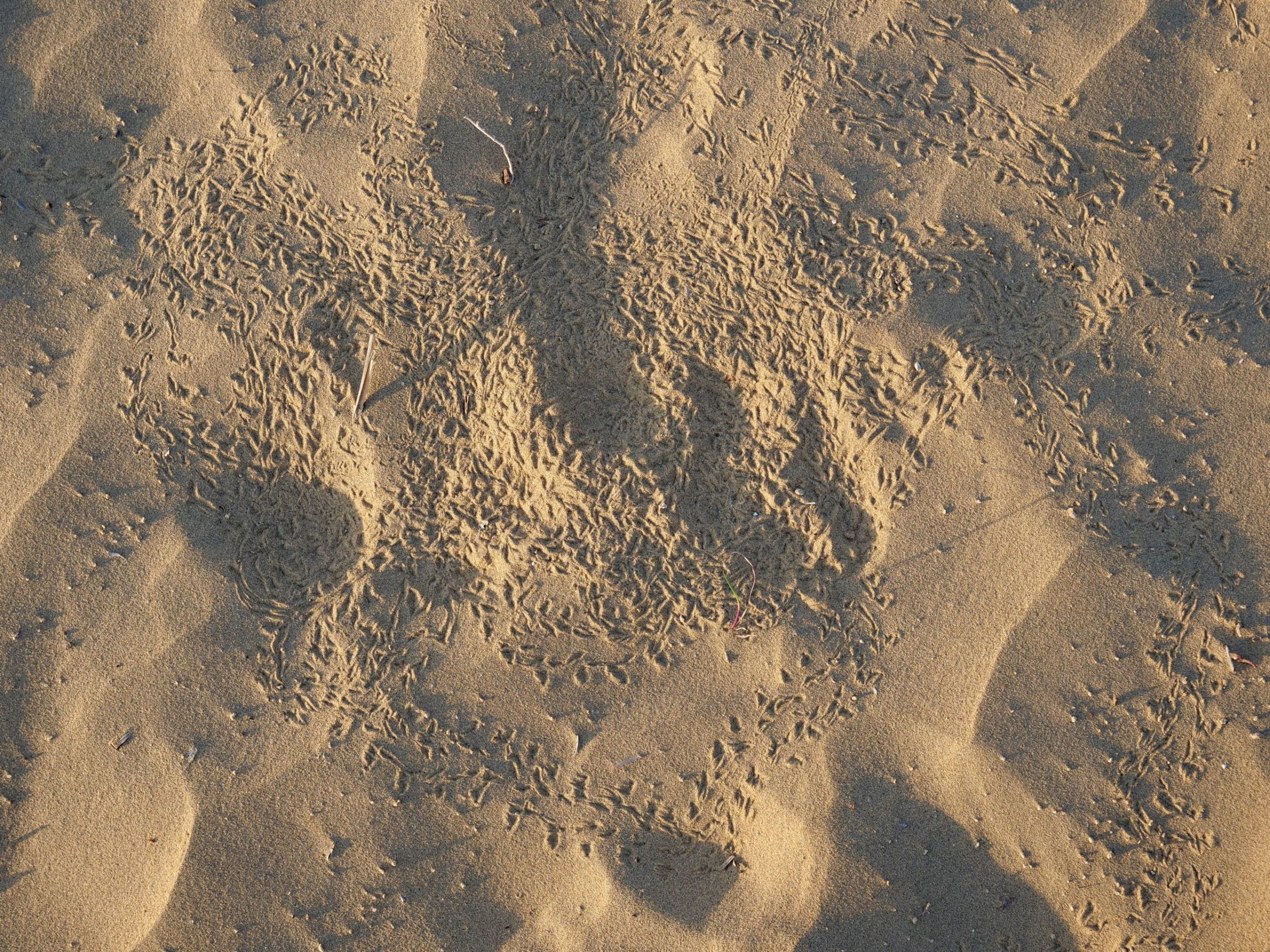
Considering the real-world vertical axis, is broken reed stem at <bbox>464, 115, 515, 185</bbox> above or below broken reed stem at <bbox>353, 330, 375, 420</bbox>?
above

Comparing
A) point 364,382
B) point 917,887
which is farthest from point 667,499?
point 917,887

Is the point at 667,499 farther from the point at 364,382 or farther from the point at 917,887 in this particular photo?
the point at 917,887

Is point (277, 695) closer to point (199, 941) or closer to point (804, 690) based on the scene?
point (199, 941)

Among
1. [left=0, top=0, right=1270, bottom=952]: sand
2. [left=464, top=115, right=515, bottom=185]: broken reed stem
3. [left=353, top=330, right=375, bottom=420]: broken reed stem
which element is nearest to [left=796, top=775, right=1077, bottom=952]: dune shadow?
[left=0, top=0, right=1270, bottom=952]: sand

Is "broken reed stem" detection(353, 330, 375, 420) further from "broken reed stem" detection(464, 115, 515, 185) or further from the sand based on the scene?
"broken reed stem" detection(464, 115, 515, 185)

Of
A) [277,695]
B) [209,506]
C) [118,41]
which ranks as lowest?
[277,695]

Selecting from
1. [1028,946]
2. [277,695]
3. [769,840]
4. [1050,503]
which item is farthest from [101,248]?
[1028,946]

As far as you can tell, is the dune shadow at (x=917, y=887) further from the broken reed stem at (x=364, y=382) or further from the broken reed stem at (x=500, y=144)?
the broken reed stem at (x=500, y=144)
